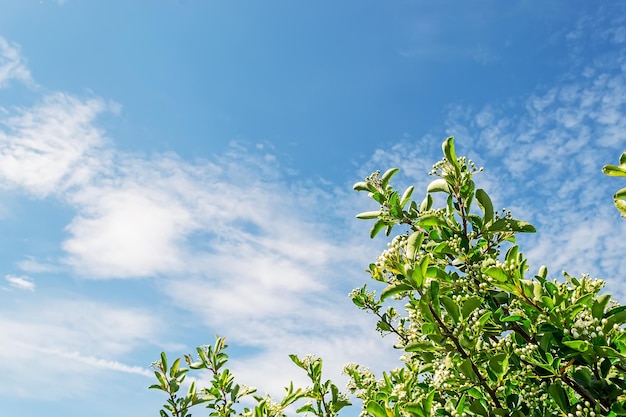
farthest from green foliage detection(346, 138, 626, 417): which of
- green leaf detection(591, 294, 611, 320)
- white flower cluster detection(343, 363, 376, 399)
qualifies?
white flower cluster detection(343, 363, 376, 399)

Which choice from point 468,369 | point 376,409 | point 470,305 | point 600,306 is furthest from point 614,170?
point 376,409

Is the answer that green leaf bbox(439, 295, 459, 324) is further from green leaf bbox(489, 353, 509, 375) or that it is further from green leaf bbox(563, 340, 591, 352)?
green leaf bbox(563, 340, 591, 352)

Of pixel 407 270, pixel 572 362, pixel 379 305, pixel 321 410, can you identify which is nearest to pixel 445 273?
pixel 407 270

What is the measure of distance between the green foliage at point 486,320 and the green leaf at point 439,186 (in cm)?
1

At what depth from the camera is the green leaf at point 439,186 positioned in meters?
4.59

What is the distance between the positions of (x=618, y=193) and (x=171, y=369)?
546 cm

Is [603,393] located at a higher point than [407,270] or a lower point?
lower

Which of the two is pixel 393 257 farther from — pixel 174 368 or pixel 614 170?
pixel 174 368

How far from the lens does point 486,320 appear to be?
3719mm

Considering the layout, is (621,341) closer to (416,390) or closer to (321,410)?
(416,390)

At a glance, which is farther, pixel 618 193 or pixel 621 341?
pixel 618 193

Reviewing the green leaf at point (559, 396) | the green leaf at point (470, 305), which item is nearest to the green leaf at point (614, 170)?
the green leaf at point (470, 305)

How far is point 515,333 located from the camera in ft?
13.4

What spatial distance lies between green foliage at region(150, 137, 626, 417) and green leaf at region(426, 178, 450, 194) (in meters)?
0.01
